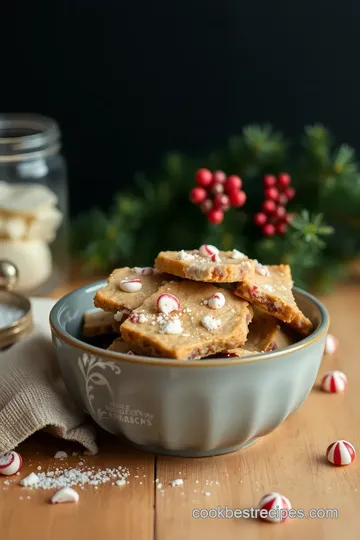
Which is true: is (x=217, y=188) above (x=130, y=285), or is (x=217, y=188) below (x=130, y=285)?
below

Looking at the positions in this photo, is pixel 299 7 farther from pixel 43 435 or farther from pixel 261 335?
pixel 43 435

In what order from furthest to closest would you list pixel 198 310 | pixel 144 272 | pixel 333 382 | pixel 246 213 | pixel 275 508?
pixel 246 213
pixel 333 382
pixel 144 272
pixel 198 310
pixel 275 508

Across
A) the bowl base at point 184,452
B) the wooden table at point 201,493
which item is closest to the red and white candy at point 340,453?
the wooden table at point 201,493

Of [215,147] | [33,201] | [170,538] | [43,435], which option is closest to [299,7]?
[215,147]

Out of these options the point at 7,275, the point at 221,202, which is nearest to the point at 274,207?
the point at 221,202

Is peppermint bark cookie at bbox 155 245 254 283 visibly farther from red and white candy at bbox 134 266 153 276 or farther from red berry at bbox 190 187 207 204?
red berry at bbox 190 187 207 204

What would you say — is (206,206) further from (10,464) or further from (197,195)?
(10,464)
